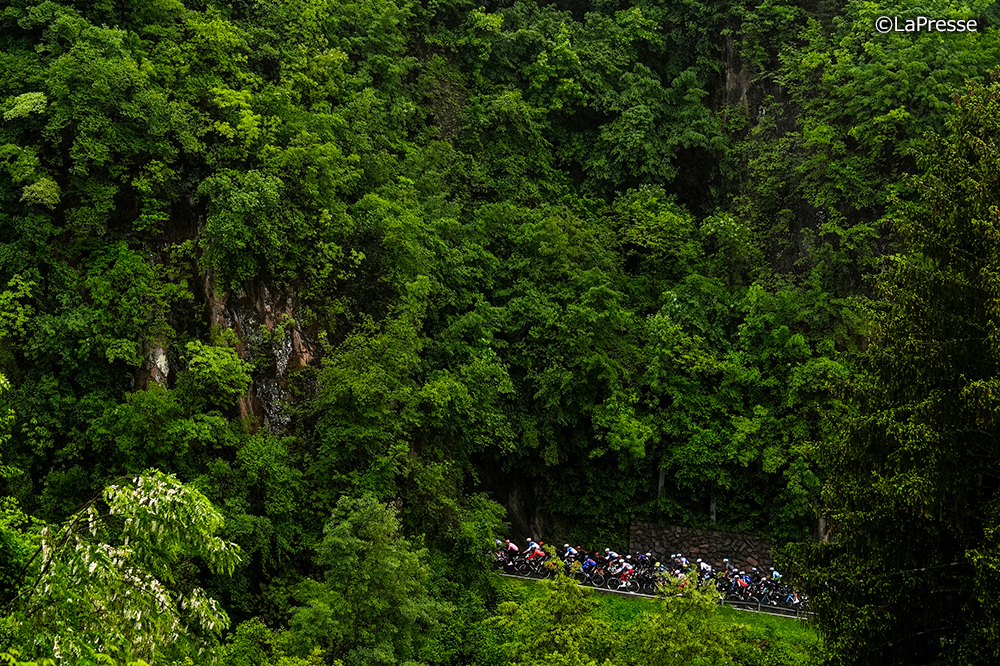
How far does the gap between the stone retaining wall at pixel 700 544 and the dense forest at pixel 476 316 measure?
417 mm

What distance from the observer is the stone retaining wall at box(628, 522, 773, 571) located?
24.1 meters

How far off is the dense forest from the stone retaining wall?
0.42m

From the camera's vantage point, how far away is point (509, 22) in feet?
103

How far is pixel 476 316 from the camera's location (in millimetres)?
23234

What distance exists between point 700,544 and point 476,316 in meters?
9.03

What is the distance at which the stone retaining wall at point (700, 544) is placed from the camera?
24062 millimetres

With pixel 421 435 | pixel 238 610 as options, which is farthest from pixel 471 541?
pixel 238 610

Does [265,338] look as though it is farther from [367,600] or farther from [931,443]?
[931,443]
